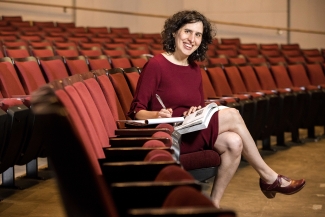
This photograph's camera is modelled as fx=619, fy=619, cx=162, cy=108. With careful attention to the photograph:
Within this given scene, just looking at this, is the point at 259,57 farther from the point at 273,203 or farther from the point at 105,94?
the point at 105,94

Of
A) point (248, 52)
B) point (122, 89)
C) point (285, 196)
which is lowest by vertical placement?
point (285, 196)

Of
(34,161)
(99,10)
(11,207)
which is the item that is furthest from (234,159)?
(99,10)

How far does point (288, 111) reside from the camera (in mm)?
1617

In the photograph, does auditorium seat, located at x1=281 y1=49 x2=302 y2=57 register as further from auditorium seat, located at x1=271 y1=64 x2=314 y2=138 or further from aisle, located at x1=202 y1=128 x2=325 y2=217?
aisle, located at x1=202 y1=128 x2=325 y2=217

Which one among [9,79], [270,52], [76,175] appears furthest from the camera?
[270,52]

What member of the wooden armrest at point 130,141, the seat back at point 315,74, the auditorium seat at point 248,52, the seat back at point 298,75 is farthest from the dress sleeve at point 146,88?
the auditorium seat at point 248,52

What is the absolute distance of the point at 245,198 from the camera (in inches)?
39.7

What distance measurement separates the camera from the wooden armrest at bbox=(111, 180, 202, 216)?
1.28 feet

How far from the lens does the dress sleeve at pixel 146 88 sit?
85cm

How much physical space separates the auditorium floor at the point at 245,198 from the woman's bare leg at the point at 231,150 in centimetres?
9

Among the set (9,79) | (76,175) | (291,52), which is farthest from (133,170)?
(291,52)

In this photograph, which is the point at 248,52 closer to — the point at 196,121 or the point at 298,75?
the point at 298,75

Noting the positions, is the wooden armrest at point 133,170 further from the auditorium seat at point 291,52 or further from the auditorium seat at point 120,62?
the auditorium seat at point 291,52

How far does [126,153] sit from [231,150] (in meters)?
0.28
